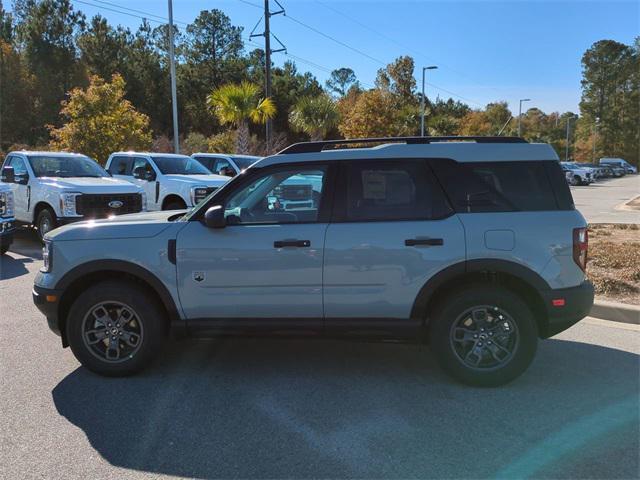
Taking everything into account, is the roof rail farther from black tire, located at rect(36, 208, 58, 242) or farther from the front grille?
black tire, located at rect(36, 208, 58, 242)

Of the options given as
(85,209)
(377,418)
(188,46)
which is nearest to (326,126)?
(85,209)

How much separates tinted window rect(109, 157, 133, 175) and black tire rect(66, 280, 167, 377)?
9483 millimetres

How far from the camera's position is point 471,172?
14.0 feet

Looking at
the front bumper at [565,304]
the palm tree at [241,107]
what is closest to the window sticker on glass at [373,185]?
the front bumper at [565,304]

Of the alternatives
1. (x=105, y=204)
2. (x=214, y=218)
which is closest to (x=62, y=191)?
(x=105, y=204)

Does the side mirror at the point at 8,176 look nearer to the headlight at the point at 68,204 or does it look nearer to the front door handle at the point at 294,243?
the headlight at the point at 68,204

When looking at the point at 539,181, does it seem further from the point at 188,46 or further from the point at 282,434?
the point at 188,46

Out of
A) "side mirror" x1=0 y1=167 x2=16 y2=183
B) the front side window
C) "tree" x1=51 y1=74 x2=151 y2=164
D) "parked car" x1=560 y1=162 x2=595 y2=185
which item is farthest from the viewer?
"parked car" x1=560 y1=162 x2=595 y2=185

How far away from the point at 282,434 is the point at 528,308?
6.98 ft

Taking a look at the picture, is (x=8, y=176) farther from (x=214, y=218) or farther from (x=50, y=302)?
(x=214, y=218)

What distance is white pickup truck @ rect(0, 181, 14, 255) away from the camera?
9.38 meters

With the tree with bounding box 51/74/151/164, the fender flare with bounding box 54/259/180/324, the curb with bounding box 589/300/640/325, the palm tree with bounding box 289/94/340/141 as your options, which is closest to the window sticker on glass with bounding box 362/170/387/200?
the fender flare with bounding box 54/259/180/324

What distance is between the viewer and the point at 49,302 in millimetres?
4406

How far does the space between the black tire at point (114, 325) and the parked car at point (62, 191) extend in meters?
6.26
